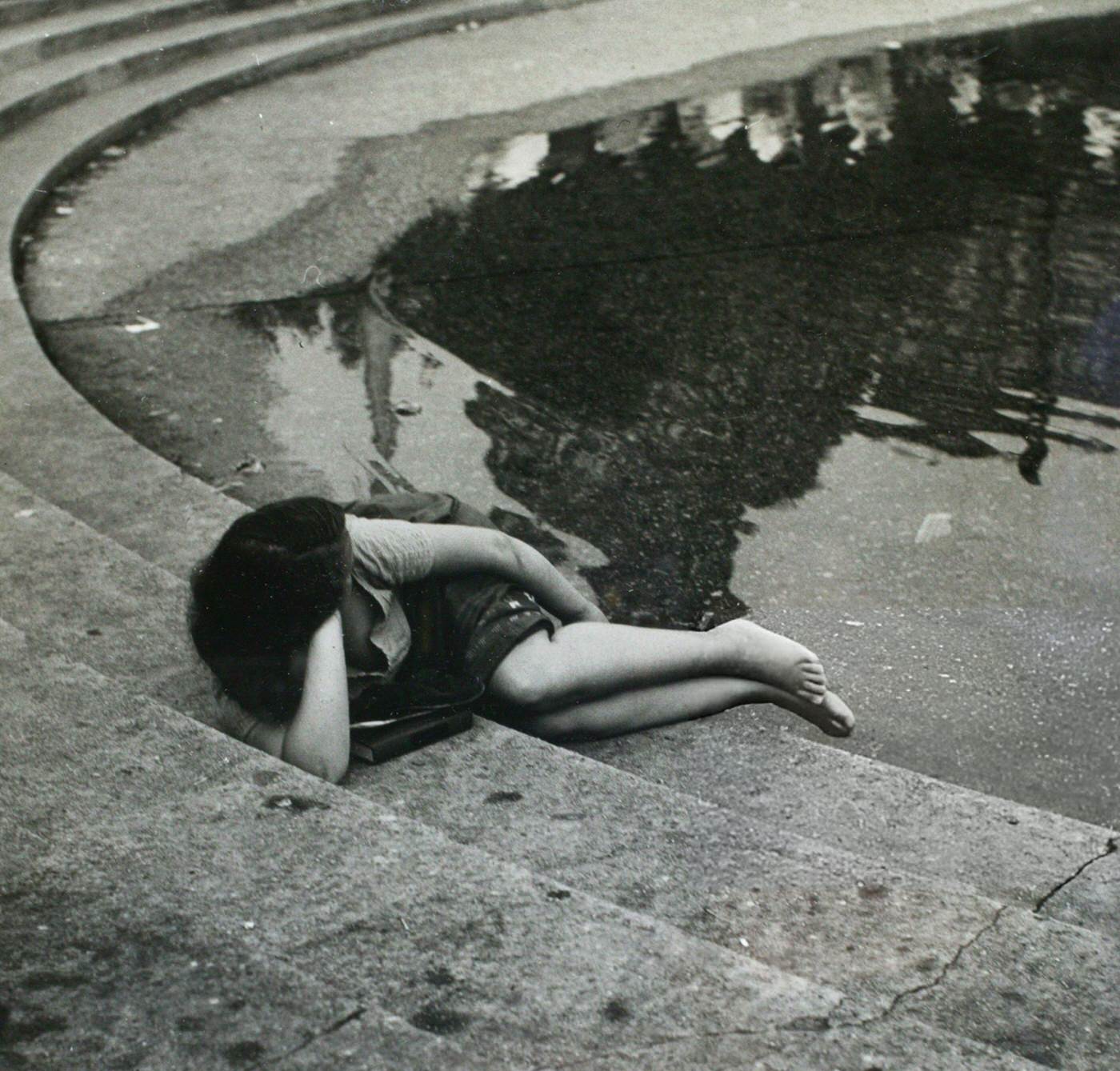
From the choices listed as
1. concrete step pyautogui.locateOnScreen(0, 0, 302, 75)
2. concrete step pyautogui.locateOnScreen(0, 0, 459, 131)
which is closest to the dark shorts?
concrete step pyautogui.locateOnScreen(0, 0, 459, 131)

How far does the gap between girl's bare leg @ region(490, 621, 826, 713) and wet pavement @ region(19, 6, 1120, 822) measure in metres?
0.30

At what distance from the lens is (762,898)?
268 centimetres

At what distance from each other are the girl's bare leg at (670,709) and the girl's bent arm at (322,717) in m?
0.51

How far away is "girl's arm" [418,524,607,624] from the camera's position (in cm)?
346

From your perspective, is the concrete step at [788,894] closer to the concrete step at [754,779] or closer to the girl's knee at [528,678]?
the concrete step at [754,779]

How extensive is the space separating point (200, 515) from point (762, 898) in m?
2.24

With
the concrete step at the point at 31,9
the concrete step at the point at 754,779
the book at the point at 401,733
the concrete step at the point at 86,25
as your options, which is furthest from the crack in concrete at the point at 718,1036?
the concrete step at the point at 31,9

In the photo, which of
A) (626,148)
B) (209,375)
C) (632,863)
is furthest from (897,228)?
(632,863)

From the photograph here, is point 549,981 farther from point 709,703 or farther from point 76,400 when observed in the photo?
point 76,400

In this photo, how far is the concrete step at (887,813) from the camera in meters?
3.02

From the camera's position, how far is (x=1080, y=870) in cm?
305

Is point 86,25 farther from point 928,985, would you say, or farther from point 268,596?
point 928,985

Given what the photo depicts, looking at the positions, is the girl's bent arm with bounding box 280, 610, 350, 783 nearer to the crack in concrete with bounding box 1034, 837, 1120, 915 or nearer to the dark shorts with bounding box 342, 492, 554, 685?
the dark shorts with bounding box 342, 492, 554, 685

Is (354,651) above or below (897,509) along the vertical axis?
above
